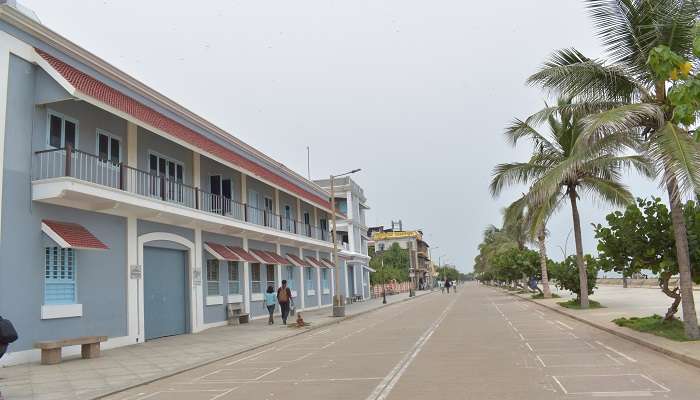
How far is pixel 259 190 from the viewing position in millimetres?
31844

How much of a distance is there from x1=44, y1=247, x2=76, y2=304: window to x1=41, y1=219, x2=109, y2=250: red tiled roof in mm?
633

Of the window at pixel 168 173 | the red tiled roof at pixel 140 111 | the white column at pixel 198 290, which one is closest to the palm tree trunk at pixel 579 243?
the red tiled roof at pixel 140 111

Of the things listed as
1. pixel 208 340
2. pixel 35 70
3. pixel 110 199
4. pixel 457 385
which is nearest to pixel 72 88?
pixel 35 70

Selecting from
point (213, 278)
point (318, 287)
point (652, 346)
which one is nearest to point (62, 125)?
point (213, 278)

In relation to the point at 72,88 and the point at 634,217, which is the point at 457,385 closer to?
the point at 634,217

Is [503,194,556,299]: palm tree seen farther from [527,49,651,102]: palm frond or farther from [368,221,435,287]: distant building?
[368,221,435,287]: distant building

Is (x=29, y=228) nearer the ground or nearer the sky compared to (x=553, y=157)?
nearer the ground

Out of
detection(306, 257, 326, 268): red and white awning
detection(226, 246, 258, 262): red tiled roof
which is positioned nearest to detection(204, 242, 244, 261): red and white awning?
detection(226, 246, 258, 262): red tiled roof

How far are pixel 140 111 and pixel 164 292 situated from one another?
7.23 meters

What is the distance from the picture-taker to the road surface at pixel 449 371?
29.1ft

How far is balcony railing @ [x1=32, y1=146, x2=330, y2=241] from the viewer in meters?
16.0

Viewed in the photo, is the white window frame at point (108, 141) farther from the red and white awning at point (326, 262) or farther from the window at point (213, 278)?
the red and white awning at point (326, 262)

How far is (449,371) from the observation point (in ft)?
35.9

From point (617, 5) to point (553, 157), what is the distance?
13.2 m
